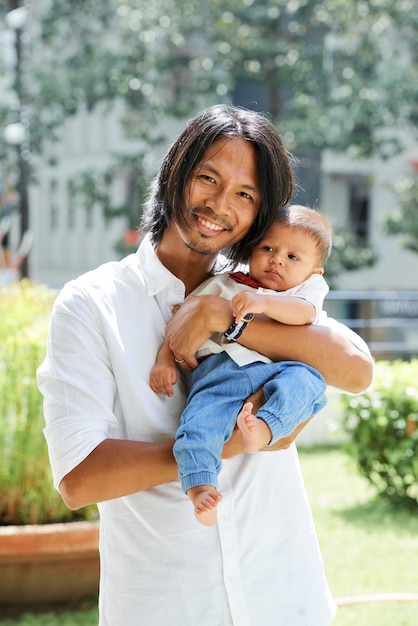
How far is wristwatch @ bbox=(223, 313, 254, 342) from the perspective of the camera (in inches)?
78.2

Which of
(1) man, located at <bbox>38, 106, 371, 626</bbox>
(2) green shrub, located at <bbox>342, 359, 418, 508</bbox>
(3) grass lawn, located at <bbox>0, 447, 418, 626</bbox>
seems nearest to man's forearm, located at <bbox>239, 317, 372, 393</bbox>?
(1) man, located at <bbox>38, 106, 371, 626</bbox>

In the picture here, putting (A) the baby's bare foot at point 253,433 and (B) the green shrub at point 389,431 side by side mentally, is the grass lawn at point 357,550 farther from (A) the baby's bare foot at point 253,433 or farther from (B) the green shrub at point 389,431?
(A) the baby's bare foot at point 253,433

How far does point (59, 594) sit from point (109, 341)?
2.87 metres

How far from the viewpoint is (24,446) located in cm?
440

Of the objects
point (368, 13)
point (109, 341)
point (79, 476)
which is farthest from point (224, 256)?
point (368, 13)

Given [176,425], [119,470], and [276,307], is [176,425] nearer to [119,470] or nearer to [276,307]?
[119,470]

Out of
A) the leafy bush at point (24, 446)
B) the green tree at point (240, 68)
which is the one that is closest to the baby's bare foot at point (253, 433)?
the leafy bush at point (24, 446)

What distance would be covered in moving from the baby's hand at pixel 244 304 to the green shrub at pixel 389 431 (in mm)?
4298

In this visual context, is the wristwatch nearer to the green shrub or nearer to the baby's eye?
the baby's eye

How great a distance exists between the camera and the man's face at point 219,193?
1.99 m

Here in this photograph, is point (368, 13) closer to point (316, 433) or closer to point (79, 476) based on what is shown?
point (316, 433)

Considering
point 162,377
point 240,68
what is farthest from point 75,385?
point 240,68

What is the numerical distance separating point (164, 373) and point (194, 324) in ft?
0.40

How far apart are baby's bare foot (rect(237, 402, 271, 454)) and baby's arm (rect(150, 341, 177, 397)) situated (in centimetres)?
15
